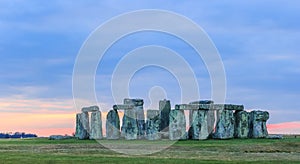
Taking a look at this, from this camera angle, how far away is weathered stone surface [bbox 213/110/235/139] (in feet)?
142

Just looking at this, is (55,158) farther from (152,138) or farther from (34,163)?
(152,138)

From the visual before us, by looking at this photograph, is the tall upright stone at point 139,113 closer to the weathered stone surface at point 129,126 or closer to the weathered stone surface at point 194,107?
the weathered stone surface at point 129,126

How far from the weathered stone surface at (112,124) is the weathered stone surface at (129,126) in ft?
2.44

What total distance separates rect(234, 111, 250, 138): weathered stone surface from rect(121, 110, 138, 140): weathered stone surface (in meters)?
8.22

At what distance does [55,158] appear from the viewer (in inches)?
996

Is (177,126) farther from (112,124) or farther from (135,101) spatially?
(112,124)

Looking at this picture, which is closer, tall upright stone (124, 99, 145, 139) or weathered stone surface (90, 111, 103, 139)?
tall upright stone (124, 99, 145, 139)

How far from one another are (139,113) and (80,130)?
5.94 meters

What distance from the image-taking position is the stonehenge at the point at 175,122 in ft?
142

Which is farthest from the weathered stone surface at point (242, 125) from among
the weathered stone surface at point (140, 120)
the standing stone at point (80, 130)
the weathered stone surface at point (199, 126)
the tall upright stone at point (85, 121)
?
the standing stone at point (80, 130)

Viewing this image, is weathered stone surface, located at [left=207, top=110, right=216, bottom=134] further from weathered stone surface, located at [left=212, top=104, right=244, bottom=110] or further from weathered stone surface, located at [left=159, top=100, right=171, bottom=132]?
weathered stone surface, located at [left=159, top=100, right=171, bottom=132]

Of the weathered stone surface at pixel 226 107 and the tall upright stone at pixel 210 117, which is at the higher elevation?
the weathered stone surface at pixel 226 107

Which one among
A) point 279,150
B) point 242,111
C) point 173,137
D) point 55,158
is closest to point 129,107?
point 173,137

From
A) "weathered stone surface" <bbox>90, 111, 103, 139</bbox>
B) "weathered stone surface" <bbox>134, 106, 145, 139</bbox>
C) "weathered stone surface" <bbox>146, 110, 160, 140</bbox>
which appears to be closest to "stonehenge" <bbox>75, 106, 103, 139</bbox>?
"weathered stone surface" <bbox>90, 111, 103, 139</bbox>
